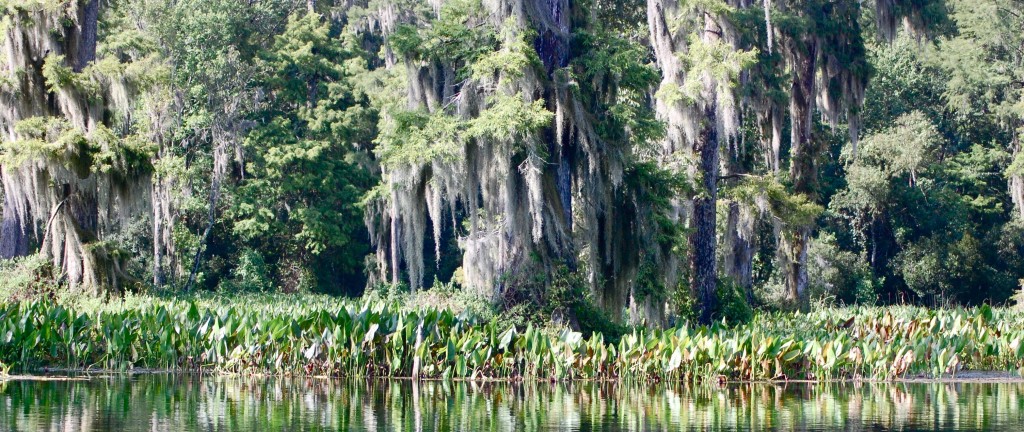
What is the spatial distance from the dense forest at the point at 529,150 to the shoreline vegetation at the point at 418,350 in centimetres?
272

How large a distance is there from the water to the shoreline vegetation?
41 centimetres

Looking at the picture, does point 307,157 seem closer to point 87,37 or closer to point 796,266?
point 87,37

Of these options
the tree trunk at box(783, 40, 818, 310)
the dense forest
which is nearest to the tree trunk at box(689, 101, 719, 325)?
the dense forest

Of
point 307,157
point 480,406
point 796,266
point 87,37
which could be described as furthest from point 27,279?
point 307,157

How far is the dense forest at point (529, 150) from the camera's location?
17812 mm

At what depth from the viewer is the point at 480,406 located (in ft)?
39.1

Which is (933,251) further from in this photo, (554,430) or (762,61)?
(554,430)

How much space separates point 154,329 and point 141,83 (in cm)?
724

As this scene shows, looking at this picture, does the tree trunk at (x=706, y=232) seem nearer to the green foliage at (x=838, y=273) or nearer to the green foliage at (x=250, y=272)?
the green foliage at (x=838, y=273)

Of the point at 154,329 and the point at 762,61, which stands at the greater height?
the point at 762,61

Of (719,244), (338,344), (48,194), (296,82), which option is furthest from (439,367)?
(296,82)

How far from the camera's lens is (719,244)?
86.7 feet

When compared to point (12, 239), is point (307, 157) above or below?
above

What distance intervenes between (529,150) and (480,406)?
5.74 m
